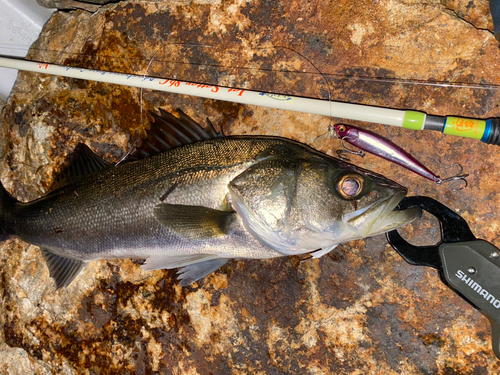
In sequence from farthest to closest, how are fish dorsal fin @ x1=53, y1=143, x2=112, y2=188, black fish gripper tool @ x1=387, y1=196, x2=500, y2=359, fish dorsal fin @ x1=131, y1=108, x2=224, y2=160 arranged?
fish dorsal fin @ x1=53, y1=143, x2=112, y2=188 < fish dorsal fin @ x1=131, y1=108, x2=224, y2=160 < black fish gripper tool @ x1=387, y1=196, x2=500, y2=359

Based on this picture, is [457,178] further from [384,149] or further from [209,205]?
[209,205]

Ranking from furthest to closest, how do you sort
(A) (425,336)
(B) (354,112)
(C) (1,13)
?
1. (C) (1,13)
2. (A) (425,336)
3. (B) (354,112)

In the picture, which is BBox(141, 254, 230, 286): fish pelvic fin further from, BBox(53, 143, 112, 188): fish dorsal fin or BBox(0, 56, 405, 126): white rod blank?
BBox(0, 56, 405, 126): white rod blank

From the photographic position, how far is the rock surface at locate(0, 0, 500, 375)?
7.80ft

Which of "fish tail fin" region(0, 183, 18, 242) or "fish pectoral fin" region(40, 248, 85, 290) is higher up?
"fish tail fin" region(0, 183, 18, 242)

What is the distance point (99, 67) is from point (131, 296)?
6.10 ft

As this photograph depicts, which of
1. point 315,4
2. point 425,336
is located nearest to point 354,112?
point 315,4

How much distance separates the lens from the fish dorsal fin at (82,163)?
274 cm

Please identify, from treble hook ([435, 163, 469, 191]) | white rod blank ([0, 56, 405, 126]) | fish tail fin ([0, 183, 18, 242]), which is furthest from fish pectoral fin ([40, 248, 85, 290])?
treble hook ([435, 163, 469, 191])

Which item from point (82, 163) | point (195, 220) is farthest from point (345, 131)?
point (82, 163)

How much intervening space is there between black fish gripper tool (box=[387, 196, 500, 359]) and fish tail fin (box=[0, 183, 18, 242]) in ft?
9.07

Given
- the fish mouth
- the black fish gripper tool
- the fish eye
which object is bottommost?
the black fish gripper tool

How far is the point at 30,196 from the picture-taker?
10.5 feet

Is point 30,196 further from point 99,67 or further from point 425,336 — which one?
point 425,336
